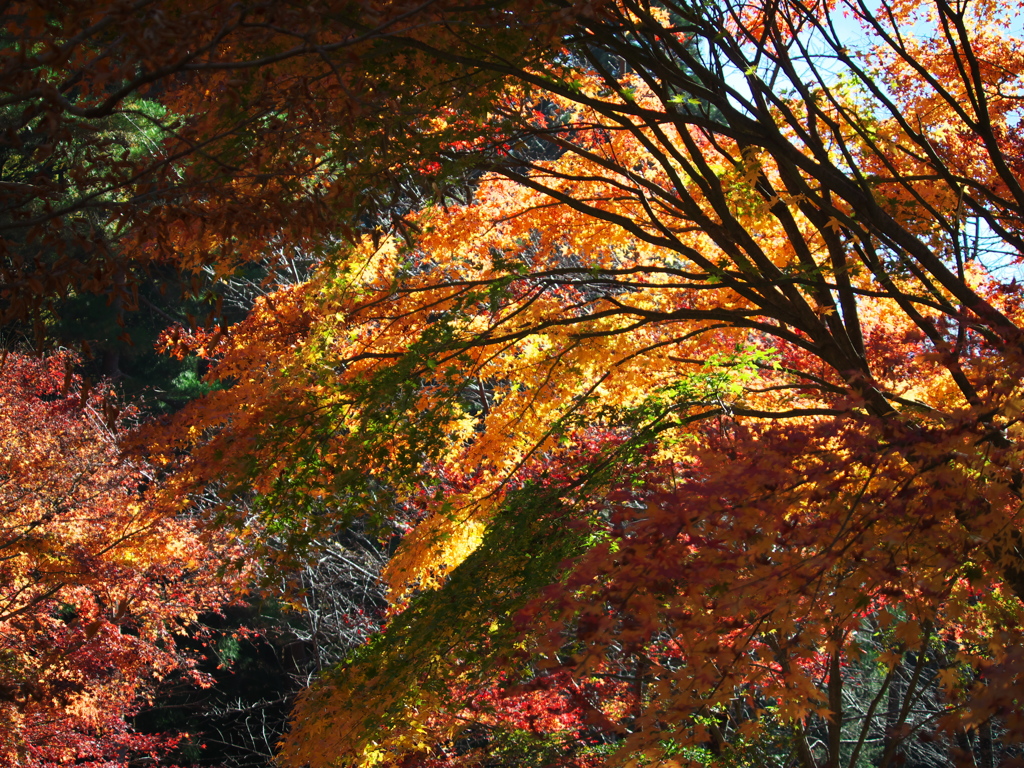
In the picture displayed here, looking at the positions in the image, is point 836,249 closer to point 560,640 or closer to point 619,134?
point 619,134

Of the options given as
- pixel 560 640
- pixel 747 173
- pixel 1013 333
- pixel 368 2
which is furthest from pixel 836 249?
pixel 368 2

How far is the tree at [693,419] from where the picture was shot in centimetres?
313

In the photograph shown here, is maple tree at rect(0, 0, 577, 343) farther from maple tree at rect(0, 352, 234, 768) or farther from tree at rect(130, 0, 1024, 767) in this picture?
maple tree at rect(0, 352, 234, 768)

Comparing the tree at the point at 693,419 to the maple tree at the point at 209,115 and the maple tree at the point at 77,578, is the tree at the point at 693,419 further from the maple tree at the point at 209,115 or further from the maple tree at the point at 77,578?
the maple tree at the point at 77,578

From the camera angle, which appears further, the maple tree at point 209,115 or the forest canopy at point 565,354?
the forest canopy at point 565,354

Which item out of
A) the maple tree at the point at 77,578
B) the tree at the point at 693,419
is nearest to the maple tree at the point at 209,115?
the tree at the point at 693,419

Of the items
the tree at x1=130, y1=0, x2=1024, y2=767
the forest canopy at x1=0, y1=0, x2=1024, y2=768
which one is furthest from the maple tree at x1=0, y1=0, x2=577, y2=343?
the tree at x1=130, y1=0, x2=1024, y2=767

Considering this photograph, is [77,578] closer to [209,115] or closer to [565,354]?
[565,354]

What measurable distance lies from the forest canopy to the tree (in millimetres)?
36

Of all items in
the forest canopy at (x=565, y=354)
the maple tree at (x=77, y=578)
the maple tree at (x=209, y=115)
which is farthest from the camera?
the maple tree at (x=77, y=578)

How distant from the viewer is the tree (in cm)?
313

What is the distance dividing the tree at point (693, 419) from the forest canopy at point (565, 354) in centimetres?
4

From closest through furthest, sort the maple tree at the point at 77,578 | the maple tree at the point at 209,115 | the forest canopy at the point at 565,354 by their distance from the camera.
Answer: the maple tree at the point at 209,115 → the forest canopy at the point at 565,354 → the maple tree at the point at 77,578

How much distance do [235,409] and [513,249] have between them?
11.4 feet
